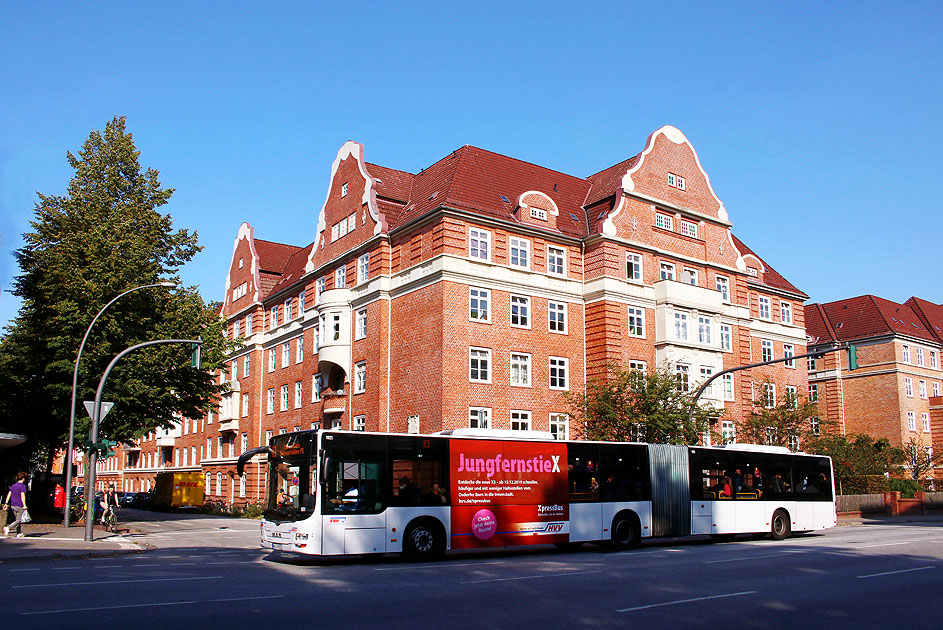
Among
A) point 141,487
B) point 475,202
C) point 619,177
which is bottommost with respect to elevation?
point 141,487

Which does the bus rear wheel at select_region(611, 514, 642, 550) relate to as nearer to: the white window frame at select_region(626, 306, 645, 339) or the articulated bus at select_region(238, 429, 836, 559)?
the articulated bus at select_region(238, 429, 836, 559)

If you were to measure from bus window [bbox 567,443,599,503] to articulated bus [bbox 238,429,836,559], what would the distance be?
1.3 inches

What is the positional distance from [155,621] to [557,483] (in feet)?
42.4

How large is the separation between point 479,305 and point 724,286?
1623 cm

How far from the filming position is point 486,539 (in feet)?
64.8

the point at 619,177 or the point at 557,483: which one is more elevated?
the point at 619,177

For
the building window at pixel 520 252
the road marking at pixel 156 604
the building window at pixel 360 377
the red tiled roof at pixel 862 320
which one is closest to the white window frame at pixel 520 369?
the building window at pixel 520 252

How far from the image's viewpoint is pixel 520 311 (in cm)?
3806

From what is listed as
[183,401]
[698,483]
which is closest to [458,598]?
[698,483]

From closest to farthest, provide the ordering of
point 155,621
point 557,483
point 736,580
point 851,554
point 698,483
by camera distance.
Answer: point 155,621, point 736,580, point 851,554, point 557,483, point 698,483

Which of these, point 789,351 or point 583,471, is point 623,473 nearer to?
point 583,471

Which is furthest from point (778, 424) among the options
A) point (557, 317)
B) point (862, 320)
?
point (862, 320)

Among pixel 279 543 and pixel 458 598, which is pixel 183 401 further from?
pixel 458 598

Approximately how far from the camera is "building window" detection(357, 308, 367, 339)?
132ft
